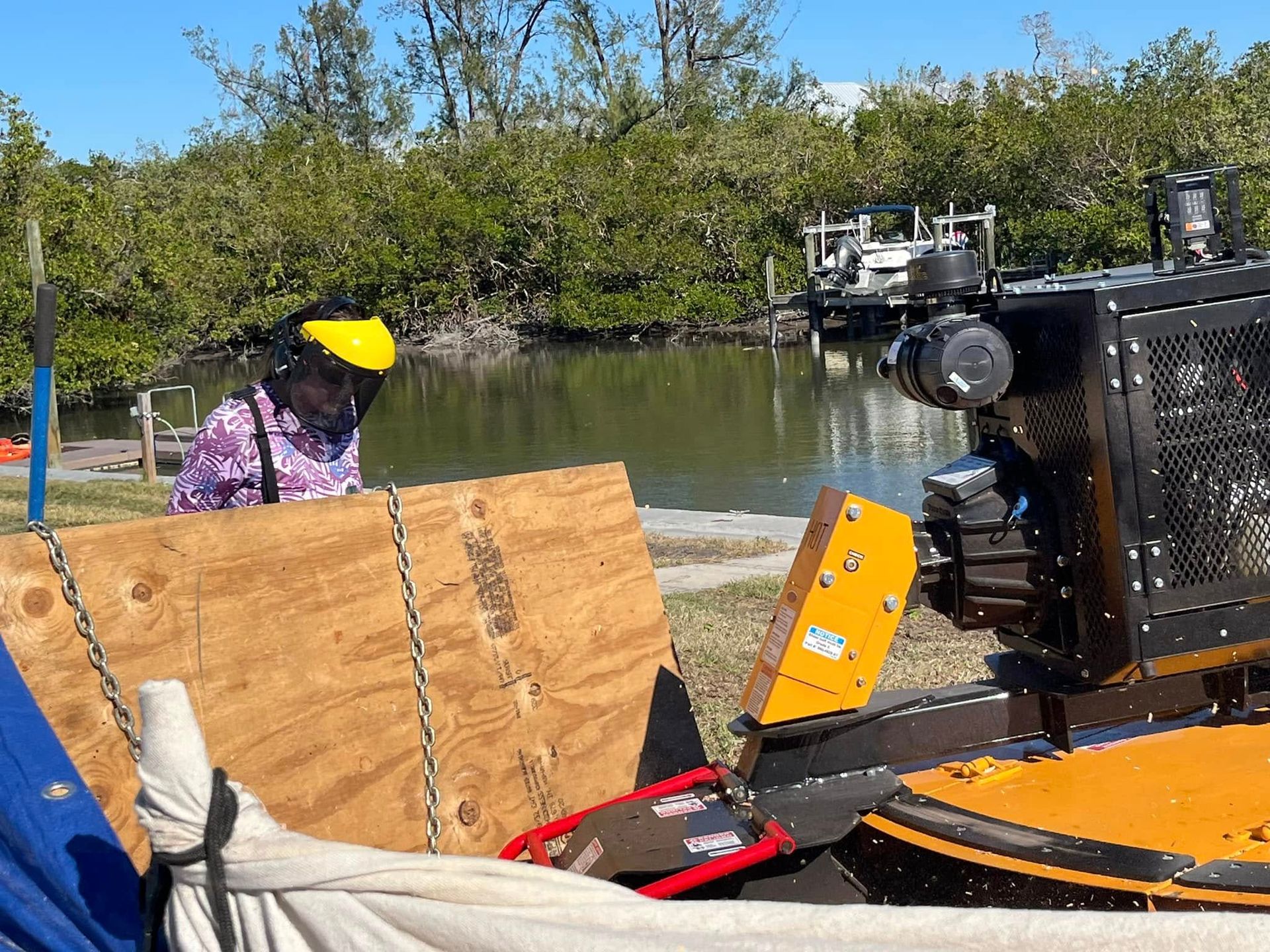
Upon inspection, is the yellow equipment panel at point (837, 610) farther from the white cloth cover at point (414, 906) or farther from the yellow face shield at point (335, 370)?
the yellow face shield at point (335, 370)

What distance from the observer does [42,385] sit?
3.56 metres

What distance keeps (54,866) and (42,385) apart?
161 centimetres

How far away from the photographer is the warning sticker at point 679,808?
117 inches

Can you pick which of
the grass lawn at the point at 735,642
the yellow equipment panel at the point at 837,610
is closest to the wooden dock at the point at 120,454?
the grass lawn at the point at 735,642

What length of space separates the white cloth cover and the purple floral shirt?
2363 mm

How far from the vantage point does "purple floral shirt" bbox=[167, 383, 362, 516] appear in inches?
167

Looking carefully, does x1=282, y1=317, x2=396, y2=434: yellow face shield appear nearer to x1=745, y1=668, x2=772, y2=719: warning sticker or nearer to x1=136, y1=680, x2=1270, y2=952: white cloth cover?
x1=745, y1=668, x2=772, y2=719: warning sticker

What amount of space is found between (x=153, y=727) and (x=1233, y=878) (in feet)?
6.40

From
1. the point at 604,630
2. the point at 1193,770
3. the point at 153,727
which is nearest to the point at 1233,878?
the point at 1193,770

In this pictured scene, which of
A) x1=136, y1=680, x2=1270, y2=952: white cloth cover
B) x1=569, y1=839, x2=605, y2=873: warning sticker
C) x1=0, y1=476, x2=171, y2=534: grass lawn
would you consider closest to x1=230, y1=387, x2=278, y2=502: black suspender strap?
x1=569, y1=839, x2=605, y2=873: warning sticker

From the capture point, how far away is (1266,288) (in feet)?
9.78

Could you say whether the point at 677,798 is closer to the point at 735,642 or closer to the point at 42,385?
the point at 42,385

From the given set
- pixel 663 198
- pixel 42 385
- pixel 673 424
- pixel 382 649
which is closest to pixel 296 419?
pixel 42 385

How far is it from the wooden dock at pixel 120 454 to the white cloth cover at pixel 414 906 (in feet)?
60.6
